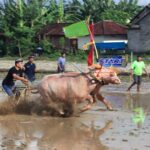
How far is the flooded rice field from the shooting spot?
966 centimetres

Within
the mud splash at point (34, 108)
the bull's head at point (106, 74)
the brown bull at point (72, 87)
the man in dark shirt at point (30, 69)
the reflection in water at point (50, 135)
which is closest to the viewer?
the reflection in water at point (50, 135)

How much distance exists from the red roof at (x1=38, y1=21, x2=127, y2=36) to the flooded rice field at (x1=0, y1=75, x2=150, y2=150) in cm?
3634

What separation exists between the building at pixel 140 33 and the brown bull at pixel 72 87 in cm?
3302

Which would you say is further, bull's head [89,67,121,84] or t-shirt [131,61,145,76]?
t-shirt [131,61,145,76]

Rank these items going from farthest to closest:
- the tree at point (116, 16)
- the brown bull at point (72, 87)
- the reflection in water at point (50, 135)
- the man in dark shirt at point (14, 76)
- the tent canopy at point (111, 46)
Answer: the tree at point (116, 16), the tent canopy at point (111, 46), the man in dark shirt at point (14, 76), the brown bull at point (72, 87), the reflection in water at point (50, 135)

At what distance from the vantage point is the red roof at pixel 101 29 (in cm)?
5162

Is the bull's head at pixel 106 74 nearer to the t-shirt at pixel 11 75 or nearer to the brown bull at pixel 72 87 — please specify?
the brown bull at pixel 72 87

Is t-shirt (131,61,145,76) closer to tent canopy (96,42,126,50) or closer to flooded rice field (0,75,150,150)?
flooded rice field (0,75,150,150)

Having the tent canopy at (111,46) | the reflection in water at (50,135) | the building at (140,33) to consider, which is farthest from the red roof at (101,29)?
the reflection in water at (50,135)

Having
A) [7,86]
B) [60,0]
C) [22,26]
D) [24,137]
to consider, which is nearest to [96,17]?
[60,0]

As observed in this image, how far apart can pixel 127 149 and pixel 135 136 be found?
117 cm

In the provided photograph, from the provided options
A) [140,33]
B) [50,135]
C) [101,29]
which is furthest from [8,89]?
[101,29]

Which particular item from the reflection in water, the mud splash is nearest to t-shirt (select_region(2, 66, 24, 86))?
the mud splash

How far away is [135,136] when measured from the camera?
408 inches
